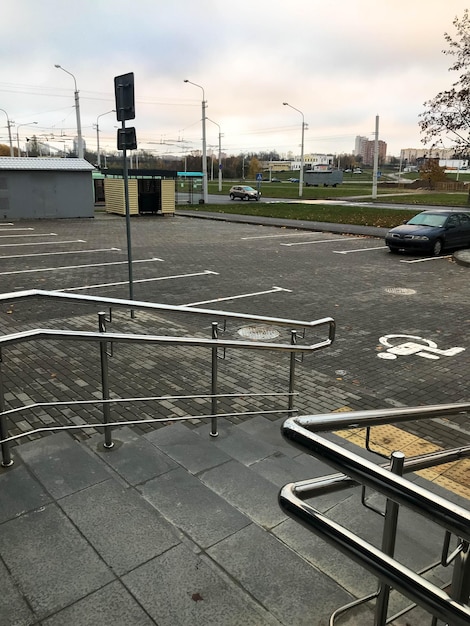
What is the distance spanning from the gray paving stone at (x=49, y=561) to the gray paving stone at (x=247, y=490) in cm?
95

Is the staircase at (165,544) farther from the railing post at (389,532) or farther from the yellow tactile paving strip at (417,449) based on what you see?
the yellow tactile paving strip at (417,449)

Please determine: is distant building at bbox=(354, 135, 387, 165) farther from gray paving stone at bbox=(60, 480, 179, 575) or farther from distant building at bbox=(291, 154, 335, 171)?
gray paving stone at bbox=(60, 480, 179, 575)

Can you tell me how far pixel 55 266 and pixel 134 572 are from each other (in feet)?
44.2

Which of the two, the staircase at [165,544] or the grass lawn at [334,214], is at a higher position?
the staircase at [165,544]

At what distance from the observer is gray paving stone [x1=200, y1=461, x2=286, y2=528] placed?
3.04m

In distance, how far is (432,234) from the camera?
17203 millimetres

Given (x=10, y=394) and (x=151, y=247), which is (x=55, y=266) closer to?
(x=151, y=247)

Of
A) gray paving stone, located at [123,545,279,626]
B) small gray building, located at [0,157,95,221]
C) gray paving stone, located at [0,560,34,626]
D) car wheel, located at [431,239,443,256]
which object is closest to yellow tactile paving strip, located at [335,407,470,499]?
gray paving stone, located at [123,545,279,626]

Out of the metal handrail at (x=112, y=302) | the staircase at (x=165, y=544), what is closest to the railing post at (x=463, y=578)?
the staircase at (x=165, y=544)

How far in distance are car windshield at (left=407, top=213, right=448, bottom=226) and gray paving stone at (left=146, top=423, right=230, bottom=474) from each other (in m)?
16.0

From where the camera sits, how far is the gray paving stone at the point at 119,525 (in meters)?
2.56

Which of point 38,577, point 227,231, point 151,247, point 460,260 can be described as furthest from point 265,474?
point 227,231

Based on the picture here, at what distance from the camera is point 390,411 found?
6.52 ft

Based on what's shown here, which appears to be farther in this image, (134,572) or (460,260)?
(460,260)
